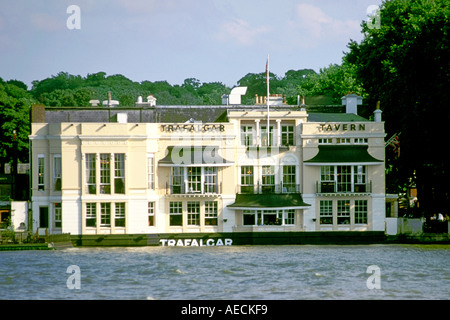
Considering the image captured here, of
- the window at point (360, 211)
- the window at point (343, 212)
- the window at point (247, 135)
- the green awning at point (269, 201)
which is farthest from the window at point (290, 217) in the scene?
the window at point (247, 135)

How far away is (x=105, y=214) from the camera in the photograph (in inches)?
2484

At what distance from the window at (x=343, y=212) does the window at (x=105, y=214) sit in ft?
50.1

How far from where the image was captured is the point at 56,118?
67438mm

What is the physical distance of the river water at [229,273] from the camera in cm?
4125

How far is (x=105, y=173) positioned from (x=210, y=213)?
7.48 meters

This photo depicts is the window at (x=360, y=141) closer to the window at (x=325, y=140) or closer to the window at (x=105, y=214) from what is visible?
the window at (x=325, y=140)

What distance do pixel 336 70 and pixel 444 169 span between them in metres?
A: 45.4

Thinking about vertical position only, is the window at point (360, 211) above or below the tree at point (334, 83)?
below

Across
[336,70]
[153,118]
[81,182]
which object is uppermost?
[336,70]

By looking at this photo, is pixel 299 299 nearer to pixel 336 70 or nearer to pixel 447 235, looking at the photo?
pixel 447 235

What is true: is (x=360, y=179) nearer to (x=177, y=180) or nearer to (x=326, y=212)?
(x=326, y=212)
